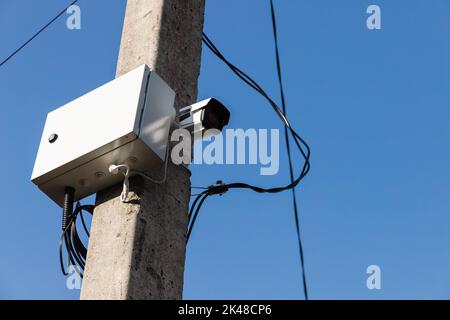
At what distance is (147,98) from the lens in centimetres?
348

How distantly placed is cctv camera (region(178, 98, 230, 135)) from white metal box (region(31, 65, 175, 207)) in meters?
0.07

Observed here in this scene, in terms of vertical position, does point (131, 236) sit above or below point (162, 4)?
below

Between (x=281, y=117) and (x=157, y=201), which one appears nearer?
(x=157, y=201)

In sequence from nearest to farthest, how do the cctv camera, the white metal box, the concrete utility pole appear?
the concrete utility pole < the white metal box < the cctv camera

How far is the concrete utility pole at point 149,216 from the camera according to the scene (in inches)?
127

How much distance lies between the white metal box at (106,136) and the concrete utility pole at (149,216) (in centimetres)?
8

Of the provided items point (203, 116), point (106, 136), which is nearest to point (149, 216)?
point (106, 136)

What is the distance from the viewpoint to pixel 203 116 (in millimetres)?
3590

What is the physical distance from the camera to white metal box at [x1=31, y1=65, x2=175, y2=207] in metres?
3.43

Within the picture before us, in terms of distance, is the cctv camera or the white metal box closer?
the white metal box
